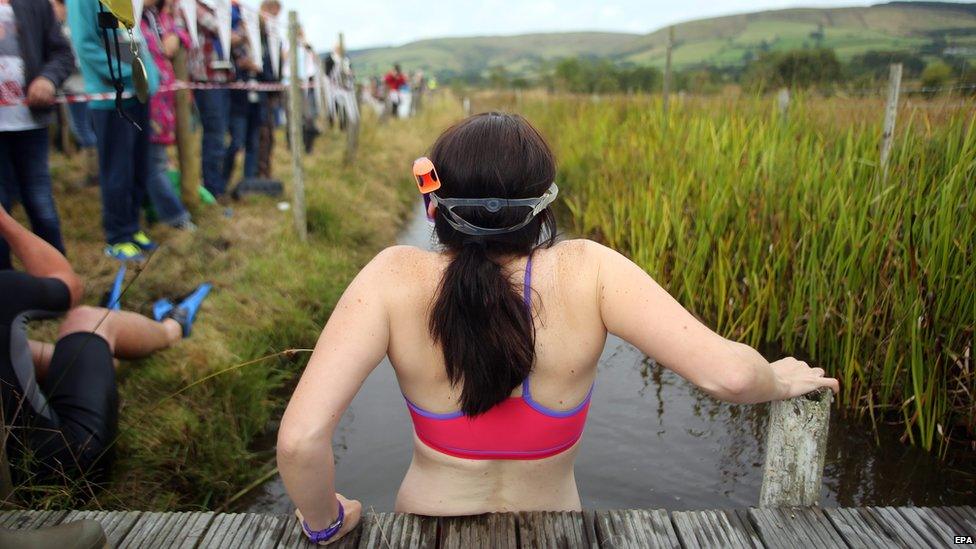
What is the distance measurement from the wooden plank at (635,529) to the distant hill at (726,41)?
3580 millimetres

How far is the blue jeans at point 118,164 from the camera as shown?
13.9 ft

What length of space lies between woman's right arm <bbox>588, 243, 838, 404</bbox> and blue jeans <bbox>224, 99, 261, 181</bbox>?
234 inches

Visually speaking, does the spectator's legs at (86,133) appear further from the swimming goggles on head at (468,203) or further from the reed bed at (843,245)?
the swimming goggles on head at (468,203)

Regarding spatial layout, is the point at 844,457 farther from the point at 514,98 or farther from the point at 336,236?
the point at 514,98

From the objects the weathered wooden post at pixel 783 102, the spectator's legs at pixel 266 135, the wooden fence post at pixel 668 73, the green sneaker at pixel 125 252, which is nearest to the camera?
the green sneaker at pixel 125 252

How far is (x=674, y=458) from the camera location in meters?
3.26

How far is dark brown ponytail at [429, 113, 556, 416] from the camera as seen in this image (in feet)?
4.19

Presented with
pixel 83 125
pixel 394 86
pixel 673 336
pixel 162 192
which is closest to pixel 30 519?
pixel 673 336

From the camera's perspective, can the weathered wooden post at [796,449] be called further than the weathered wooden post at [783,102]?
No

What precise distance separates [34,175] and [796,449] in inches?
151

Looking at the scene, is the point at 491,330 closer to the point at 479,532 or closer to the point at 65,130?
the point at 479,532

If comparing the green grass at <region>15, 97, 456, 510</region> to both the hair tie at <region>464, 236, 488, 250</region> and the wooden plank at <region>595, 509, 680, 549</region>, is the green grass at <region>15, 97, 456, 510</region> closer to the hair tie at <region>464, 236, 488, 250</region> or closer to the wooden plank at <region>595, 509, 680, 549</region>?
the hair tie at <region>464, 236, 488, 250</region>

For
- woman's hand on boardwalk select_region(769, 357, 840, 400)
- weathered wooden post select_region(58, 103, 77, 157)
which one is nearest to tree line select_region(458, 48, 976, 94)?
woman's hand on boardwalk select_region(769, 357, 840, 400)

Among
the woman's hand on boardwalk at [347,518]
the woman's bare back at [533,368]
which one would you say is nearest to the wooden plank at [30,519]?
the woman's hand on boardwalk at [347,518]
